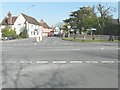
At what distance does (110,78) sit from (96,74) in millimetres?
1066

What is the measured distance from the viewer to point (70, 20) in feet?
364

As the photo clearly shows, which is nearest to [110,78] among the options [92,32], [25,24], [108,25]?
[108,25]

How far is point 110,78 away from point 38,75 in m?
2.79

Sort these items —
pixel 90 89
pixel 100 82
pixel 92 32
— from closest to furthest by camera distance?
pixel 90 89 < pixel 100 82 < pixel 92 32

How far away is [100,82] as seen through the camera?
965 centimetres

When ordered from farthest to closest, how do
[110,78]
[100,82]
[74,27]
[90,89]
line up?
[74,27] → [110,78] → [100,82] → [90,89]

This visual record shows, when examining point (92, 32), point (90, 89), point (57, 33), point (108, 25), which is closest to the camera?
point (90, 89)

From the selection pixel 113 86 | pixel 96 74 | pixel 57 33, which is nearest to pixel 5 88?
pixel 113 86

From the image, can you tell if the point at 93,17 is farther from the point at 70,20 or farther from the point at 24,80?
the point at 24,80

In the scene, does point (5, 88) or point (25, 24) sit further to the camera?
point (25, 24)

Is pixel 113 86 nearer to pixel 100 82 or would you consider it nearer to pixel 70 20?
pixel 100 82

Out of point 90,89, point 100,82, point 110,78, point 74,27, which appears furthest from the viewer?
point 74,27

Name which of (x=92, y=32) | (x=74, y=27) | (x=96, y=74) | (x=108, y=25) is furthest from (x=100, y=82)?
(x=74, y=27)

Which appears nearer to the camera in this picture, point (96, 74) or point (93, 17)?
point (96, 74)
